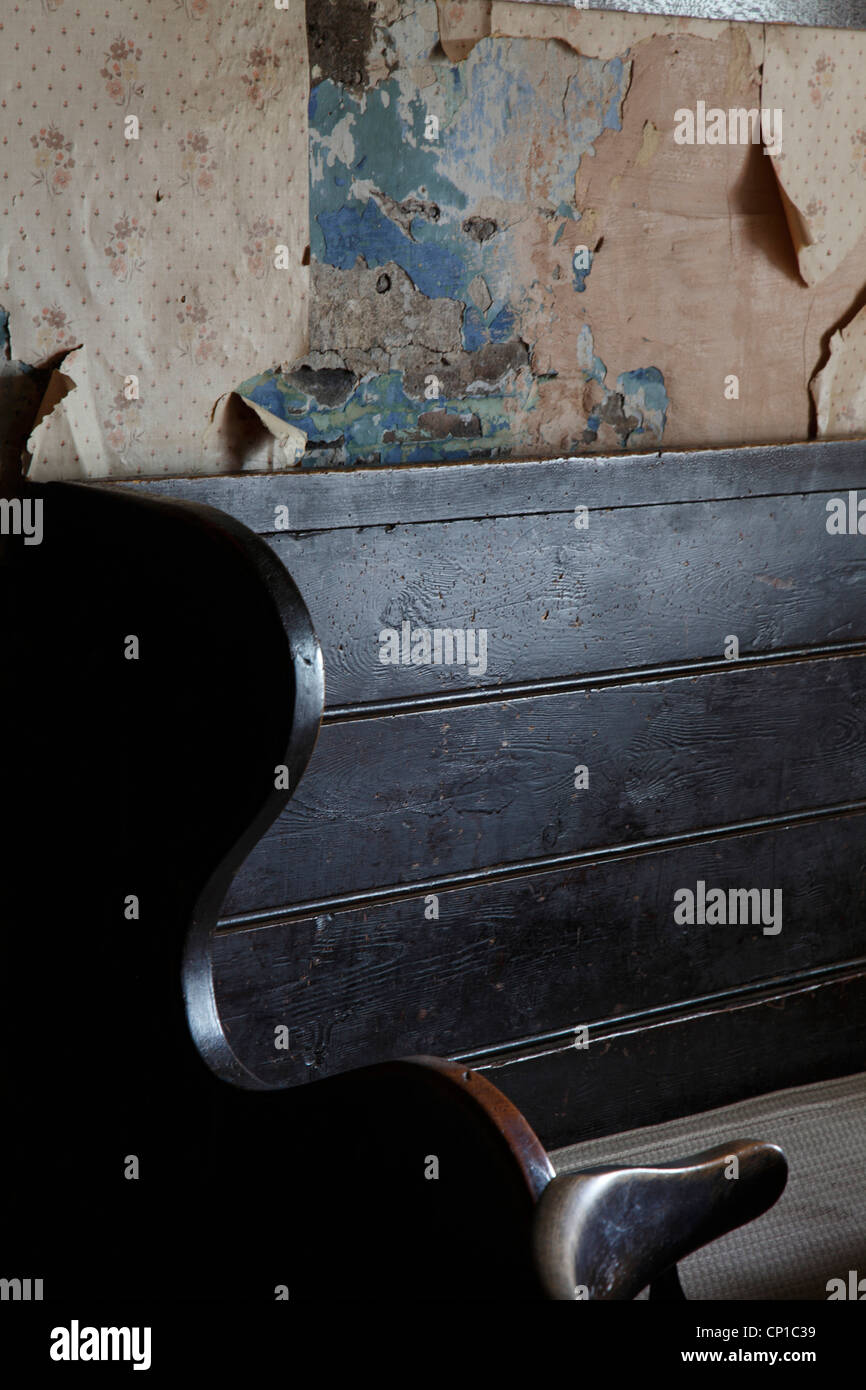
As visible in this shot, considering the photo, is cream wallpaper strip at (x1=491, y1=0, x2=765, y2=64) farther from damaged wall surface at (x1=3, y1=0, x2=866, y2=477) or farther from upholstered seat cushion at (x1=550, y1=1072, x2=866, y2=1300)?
upholstered seat cushion at (x1=550, y1=1072, x2=866, y2=1300)

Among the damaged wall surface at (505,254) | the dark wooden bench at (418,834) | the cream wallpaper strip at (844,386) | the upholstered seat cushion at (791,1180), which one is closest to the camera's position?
the dark wooden bench at (418,834)

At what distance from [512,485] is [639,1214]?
98 cm

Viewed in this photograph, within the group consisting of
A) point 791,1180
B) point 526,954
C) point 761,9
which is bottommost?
point 791,1180

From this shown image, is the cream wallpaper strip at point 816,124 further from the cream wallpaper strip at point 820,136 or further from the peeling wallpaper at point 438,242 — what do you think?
the peeling wallpaper at point 438,242

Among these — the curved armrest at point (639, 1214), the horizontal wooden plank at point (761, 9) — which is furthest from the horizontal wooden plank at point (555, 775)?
the horizontal wooden plank at point (761, 9)

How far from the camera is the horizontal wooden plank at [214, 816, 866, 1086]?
4.85 feet

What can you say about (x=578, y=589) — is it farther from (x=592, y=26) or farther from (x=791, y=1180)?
(x=791, y=1180)

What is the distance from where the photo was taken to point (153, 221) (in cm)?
135

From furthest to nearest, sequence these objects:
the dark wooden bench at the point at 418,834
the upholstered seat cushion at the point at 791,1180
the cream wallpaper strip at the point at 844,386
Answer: the cream wallpaper strip at the point at 844,386 < the upholstered seat cushion at the point at 791,1180 < the dark wooden bench at the point at 418,834

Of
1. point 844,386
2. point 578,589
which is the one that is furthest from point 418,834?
point 844,386

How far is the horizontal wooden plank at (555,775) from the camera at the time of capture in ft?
4.83

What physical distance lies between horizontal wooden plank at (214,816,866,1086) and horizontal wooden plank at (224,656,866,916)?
5 cm

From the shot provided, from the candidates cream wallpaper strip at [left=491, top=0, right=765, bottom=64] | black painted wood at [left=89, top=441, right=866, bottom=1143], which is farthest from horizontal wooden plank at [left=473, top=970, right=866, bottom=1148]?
cream wallpaper strip at [left=491, top=0, right=765, bottom=64]

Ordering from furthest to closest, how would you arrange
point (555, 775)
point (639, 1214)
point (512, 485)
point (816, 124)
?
point (816, 124) → point (555, 775) → point (512, 485) → point (639, 1214)
